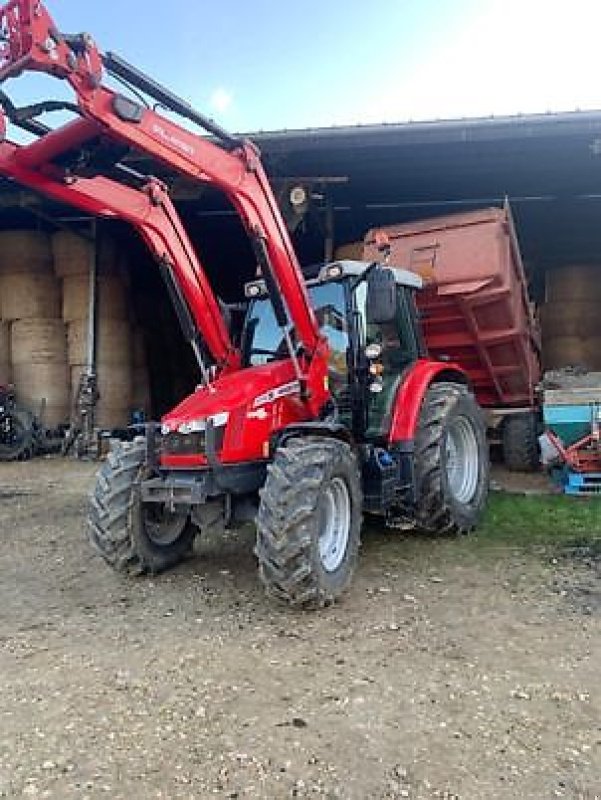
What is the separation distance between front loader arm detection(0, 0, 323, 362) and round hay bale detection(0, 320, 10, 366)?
7439mm

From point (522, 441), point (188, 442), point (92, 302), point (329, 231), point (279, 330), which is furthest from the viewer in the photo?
point (92, 302)

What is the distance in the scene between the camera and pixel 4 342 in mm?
11086

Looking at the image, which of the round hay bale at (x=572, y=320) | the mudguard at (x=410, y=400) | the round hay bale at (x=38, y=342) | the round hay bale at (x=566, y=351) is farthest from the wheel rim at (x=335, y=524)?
the round hay bale at (x=38, y=342)

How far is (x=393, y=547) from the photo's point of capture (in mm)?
4992

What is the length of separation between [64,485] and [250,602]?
480cm

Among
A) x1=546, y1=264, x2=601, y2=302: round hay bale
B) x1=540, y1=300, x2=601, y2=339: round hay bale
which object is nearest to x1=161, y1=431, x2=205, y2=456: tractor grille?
x1=540, y1=300, x2=601, y2=339: round hay bale

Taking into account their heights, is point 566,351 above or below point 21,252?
below

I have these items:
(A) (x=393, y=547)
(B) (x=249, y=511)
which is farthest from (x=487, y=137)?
(B) (x=249, y=511)

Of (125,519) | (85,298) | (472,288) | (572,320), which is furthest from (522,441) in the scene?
(85,298)

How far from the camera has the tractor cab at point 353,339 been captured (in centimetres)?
447

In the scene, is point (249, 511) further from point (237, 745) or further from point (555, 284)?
point (555, 284)

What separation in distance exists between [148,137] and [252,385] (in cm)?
140

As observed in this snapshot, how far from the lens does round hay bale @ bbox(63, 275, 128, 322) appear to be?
10.9 m

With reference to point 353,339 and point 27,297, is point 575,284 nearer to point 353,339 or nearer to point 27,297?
point 353,339
